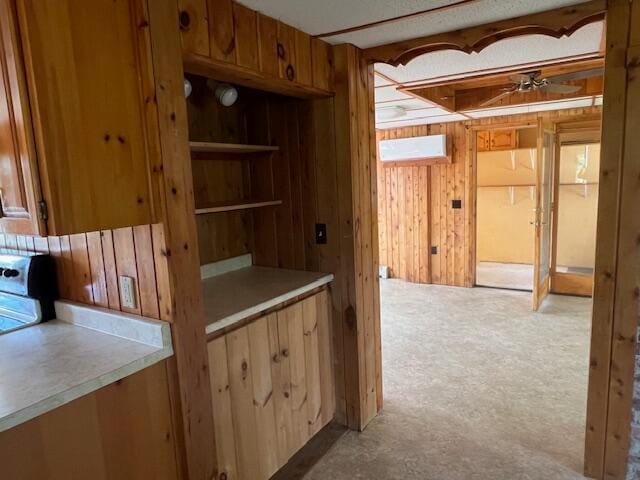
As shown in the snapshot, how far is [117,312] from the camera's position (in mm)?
1661

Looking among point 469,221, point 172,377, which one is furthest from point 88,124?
point 469,221

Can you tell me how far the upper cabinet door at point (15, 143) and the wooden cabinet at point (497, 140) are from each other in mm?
6721

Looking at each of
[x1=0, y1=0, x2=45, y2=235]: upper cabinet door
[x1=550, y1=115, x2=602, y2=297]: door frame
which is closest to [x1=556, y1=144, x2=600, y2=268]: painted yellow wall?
[x1=550, y1=115, x2=602, y2=297]: door frame

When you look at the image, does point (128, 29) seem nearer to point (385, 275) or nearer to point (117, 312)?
point (117, 312)

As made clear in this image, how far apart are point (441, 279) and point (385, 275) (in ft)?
2.69

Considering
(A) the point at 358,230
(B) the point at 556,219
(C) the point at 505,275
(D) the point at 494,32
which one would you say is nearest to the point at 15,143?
(A) the point at 358,230

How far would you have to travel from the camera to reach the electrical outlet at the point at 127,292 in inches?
62.8

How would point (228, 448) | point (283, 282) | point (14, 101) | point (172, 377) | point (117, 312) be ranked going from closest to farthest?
point (14, 101)
point (172, 377)
point (117, 312)
point (228, 448)
point (283, 282)

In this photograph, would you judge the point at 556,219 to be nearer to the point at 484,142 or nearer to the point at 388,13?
the point at 484,142

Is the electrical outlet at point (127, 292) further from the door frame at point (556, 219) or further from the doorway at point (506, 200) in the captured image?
the doorway at point (506, 200)

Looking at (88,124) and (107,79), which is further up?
(107,79)

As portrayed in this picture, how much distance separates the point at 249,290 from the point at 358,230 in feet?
2.29

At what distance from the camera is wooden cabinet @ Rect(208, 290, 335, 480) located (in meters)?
1.80

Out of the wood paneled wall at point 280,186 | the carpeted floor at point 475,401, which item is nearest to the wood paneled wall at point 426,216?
the carpeted floor at point 475,401
